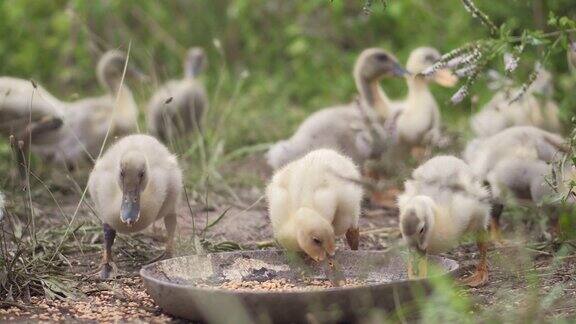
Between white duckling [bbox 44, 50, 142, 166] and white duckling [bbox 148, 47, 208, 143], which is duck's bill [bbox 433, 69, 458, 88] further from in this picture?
white duckling [bbox 44, 50, 142, 166]

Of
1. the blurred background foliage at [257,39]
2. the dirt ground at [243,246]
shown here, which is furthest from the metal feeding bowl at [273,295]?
the blurred background foliage at [257,39]

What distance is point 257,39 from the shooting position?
1310 cm

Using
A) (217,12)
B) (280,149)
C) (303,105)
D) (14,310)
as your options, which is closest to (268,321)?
(14,310)

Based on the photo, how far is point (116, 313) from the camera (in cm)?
445

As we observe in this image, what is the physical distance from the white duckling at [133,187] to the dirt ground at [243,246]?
0.19 m

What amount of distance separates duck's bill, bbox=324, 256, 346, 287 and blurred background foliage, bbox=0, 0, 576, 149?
5.18 meters

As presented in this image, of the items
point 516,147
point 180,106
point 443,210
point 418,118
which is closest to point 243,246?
point 443,210

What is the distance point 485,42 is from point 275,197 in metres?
1.26

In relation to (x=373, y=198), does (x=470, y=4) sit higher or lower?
higher

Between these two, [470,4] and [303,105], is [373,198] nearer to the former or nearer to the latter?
[470,4]

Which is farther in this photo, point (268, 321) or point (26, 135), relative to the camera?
point (26, 135)

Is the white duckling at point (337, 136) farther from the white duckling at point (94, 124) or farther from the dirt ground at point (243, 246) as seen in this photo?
the white duckling at point (94, 124)

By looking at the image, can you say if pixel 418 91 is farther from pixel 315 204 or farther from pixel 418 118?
pixel 315 204

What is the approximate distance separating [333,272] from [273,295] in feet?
2.53
